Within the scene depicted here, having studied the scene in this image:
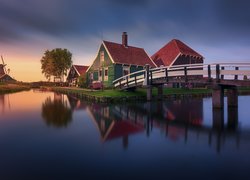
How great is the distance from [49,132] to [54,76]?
2173 inches

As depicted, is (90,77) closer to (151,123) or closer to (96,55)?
(96,55)

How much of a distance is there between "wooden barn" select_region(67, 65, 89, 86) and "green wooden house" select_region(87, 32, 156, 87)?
1177 centimetres

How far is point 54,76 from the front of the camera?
61.7 m

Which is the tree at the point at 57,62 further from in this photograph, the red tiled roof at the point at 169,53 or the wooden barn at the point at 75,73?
the red tiled roof at the point at 169,53

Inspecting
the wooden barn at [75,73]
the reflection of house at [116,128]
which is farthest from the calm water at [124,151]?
the wooden barn at [75,73]

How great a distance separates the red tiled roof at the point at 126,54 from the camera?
3131 centimetres

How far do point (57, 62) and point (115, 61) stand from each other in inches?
1281

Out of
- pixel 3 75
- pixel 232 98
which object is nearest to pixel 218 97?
pixel 232 98

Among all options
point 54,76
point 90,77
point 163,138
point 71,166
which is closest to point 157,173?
point 71,166

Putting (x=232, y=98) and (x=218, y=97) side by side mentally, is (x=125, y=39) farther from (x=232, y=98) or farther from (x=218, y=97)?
(x=218, y=97)

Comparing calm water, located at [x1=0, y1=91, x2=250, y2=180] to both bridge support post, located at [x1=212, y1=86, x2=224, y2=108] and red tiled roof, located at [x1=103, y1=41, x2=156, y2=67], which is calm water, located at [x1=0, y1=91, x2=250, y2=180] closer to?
bridge support post, located at [x1=212, y1=86, x2=224, y2=108]

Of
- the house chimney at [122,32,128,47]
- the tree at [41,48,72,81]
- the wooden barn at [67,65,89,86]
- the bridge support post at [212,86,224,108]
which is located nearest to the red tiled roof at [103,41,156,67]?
the house chimney at [122,32,128,47]

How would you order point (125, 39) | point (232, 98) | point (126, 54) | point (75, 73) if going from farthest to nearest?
point (75, 73) < point (125, 39) < point (126, 54) < point (232, 98)

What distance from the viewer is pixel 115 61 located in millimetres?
30266
